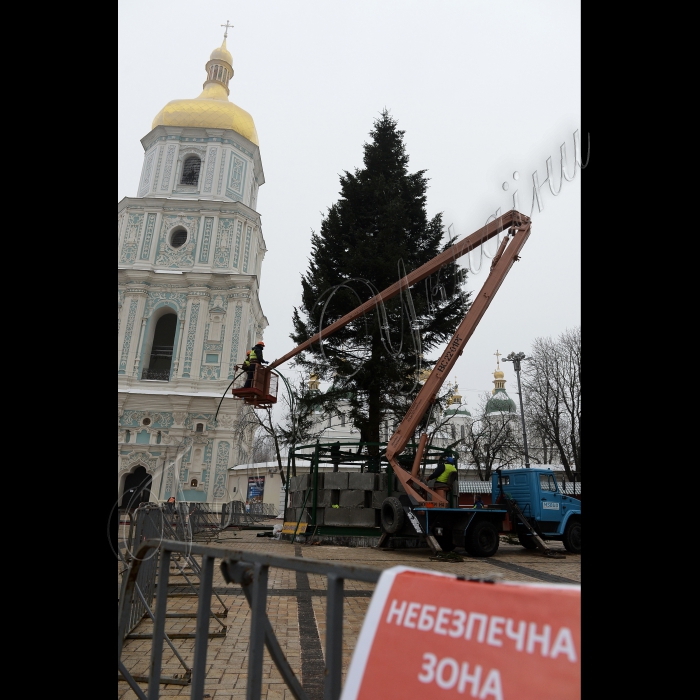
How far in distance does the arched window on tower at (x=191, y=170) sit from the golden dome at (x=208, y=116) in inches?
101

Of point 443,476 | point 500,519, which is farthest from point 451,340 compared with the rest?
point 500,519

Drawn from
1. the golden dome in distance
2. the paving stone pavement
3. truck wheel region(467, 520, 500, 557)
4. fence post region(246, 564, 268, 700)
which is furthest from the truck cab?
the golden dome in distance

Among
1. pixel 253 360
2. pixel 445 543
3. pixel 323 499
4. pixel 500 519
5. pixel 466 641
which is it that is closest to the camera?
pixel 466 641

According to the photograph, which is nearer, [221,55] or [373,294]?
[373,294]

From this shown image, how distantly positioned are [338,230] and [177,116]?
89.2ft

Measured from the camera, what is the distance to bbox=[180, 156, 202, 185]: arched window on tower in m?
42.0

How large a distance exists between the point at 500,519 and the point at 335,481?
4.76 m

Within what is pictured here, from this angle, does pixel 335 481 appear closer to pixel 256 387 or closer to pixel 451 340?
pixel 256 387

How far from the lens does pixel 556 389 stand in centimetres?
3209

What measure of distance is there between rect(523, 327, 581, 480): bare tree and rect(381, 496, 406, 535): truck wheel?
18.9 m

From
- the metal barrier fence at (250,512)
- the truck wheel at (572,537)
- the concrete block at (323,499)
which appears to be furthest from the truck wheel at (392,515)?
the metal barrier fence at (250,512)

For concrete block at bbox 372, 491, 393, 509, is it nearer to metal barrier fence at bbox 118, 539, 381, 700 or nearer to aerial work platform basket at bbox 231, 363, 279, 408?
aerial work platform basket at bbox 231, 363, 279, 408

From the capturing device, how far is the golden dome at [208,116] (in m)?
42.4
